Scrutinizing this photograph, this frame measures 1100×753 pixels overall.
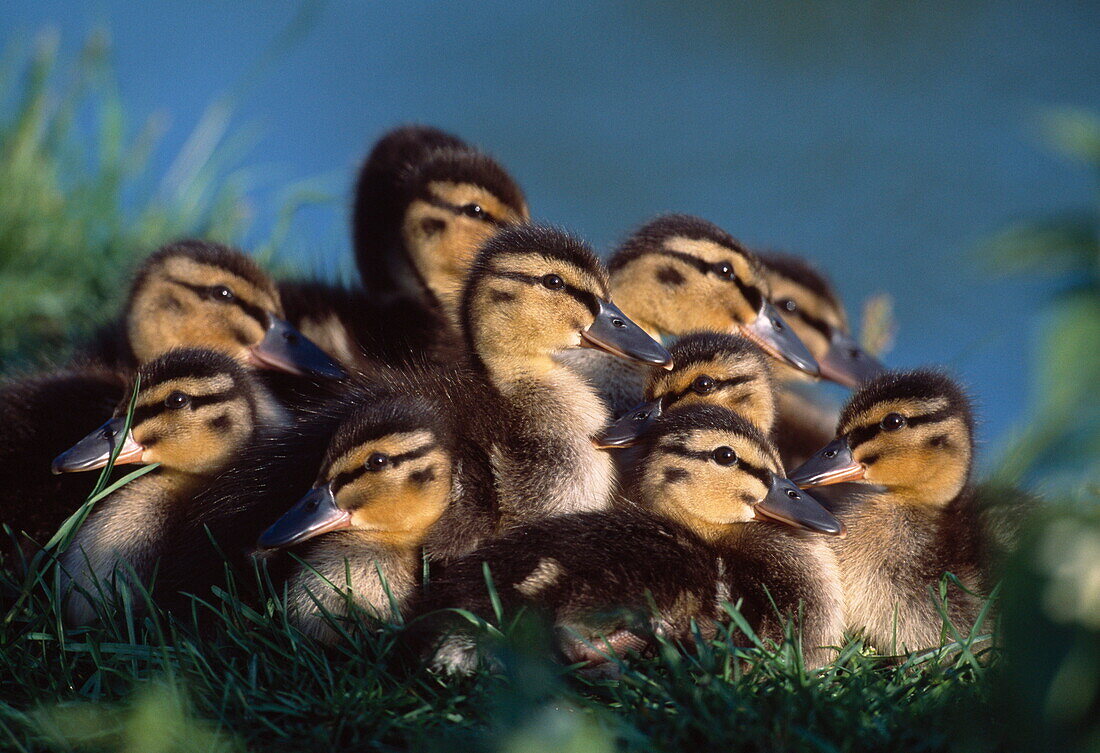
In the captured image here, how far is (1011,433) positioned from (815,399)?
78cm

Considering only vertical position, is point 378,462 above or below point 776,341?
below

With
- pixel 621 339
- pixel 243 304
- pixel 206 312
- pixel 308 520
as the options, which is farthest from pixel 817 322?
pixel 308 520

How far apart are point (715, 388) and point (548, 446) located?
584 mm

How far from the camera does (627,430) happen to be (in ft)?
10.0

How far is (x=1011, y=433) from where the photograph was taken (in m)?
4.42

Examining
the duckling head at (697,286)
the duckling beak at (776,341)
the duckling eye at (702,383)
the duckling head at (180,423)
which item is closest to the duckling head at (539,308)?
the duckling eye at (702,383)

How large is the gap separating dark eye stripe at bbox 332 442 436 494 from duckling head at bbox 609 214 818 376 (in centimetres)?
141

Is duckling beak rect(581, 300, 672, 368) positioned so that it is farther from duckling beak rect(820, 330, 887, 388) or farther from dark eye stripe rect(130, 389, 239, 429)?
duckling beak rect(820, 330, 887, 388)

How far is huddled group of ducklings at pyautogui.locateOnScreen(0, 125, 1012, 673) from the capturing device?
261 centimetres

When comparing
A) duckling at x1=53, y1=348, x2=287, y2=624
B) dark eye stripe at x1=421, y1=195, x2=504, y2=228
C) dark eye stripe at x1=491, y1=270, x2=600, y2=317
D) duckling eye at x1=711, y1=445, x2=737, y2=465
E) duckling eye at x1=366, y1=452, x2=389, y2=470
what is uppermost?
dark eye stripe at x1=421, y1=195, x2=504, y2=228

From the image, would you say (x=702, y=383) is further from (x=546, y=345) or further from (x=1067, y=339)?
(x=1067, y=339)

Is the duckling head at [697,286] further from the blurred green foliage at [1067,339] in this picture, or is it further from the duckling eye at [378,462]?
the blurred green foliage at [1067,339]

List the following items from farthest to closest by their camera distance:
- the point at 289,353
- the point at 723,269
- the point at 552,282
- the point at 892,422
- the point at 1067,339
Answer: the point at 723,269 → the point at 289,353 → the point at 552,282 → the point at 892,422 → the point at 1067,339

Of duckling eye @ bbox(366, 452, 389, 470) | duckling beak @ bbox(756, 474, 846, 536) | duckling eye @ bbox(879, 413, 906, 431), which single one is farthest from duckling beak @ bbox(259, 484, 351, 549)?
duckling eye @ bbox(879, 413, 906, 431)
